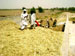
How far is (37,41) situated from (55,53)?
157 cm

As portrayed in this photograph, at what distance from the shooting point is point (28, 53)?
5879 mm

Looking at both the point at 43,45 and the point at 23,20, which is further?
the point at 23,20

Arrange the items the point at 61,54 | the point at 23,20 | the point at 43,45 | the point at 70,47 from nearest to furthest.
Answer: the point at 61,54
the point at 70,47
the point at 43,45
the point at 23,20

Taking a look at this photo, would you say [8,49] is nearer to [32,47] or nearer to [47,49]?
[32,47]

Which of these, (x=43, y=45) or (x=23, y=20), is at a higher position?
(x=23, y=20)

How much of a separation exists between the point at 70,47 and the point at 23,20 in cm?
469

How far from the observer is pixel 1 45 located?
251 inches

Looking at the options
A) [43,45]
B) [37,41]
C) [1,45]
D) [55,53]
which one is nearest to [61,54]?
[55,53]

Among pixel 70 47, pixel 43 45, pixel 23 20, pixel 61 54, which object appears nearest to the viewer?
pixel 61 54

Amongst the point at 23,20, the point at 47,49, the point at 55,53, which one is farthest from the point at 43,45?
the point at 23,20

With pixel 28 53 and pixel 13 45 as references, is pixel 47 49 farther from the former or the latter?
pixel 13 45

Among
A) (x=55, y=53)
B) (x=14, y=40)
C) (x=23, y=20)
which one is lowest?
(x=55, y=53)

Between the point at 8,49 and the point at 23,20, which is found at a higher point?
the point at 23,20

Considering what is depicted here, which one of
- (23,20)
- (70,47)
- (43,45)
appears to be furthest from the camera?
(23,20)
